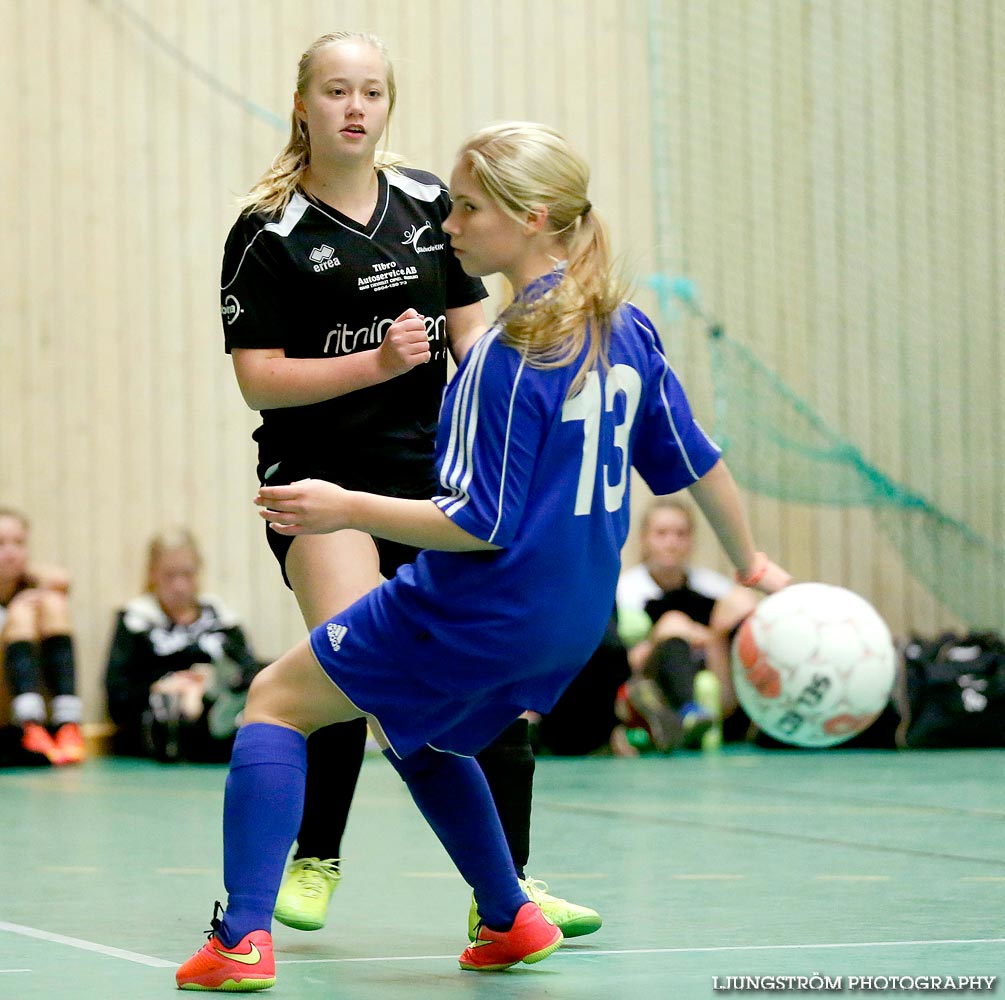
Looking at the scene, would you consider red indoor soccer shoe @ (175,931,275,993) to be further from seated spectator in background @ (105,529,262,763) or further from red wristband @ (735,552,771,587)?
seated spectator in background @ (105,529,262,763)

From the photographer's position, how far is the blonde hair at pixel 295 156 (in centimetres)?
365

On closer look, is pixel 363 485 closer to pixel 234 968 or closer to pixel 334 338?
pixel 334 338

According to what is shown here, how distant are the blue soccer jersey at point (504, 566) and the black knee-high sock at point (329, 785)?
80 cm

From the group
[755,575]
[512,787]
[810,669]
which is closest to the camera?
[755,575]

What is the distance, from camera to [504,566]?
2863mm

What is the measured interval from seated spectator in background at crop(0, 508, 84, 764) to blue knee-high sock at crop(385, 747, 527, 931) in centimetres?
506

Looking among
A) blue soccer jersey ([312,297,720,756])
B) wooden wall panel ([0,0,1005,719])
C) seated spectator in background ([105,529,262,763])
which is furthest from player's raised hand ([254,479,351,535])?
wooden wall panel ([0,0,1005,719])

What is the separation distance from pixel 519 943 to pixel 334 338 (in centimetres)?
123

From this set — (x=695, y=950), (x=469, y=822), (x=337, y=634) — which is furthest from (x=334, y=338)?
(x=695, y=950)

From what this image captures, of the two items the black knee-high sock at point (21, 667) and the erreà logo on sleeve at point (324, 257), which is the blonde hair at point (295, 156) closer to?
the erreà logo on sleeve at point (324, 257)

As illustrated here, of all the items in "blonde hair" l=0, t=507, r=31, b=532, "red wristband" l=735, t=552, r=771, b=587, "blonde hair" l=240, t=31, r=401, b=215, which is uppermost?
"blonde hair" l=240, t=31, r=401, b=215

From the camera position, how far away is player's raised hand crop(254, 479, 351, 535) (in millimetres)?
2779

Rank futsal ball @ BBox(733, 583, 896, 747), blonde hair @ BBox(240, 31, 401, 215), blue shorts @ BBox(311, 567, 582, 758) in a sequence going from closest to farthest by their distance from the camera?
1. blue shorts @ BBox(311, 567, 582, 758)
2. blonde hair @ BBox(240, 31, 401, 215)
3. futsal ball @ BBox(733, 583, 896, 747)

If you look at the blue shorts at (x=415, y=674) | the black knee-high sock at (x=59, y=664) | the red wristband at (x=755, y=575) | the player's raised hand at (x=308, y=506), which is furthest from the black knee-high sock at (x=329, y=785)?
the black knee-high sock at (x=59, y=664)
